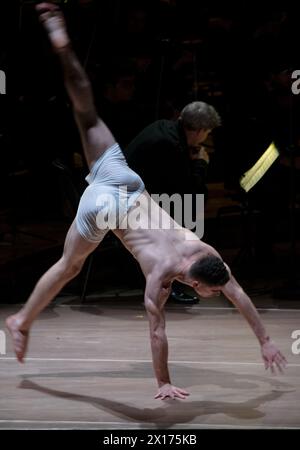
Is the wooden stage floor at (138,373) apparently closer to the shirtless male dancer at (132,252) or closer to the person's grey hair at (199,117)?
the shirtless male dancer at (132,252)

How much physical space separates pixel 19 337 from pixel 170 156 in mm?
1548

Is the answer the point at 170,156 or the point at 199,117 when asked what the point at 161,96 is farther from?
the point at 199,117

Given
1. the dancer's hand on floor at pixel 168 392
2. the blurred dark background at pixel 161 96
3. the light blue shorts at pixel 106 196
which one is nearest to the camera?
the dancer's hand on floor at pixel 168 392

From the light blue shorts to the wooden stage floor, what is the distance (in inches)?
26.2

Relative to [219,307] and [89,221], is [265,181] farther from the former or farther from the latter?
[89,221]

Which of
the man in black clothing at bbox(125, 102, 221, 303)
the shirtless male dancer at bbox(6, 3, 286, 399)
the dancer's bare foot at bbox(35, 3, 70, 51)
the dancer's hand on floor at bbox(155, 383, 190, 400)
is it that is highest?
the dancer's bare foot at bbox(35, 3, 70, 51)

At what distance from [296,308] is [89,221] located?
1850 millimetres

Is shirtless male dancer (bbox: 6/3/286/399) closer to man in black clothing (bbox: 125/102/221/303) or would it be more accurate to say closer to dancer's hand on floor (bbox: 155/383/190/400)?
dancer's hand on floor (bbox: 155/383/190/400)

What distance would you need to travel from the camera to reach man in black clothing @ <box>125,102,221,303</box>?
18.3 ft

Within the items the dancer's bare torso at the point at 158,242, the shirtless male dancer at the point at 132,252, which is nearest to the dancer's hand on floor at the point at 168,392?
the shirtless male dancer at the point at 132,252

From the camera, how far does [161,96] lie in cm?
664

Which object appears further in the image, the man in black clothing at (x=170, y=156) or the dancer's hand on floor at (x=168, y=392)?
the man in black clothing at (x=170, y=156)

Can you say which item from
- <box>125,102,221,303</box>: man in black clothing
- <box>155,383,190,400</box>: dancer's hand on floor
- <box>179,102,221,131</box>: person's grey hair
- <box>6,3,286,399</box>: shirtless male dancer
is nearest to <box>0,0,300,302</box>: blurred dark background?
<box>125,102,221,303</box>: man in black clothing

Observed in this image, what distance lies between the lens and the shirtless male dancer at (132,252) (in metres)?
4.19
